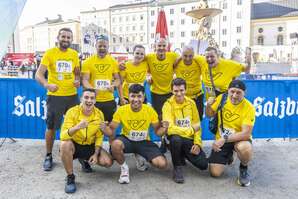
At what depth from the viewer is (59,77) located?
14.7 feet

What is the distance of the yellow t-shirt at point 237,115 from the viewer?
4051 millimetres

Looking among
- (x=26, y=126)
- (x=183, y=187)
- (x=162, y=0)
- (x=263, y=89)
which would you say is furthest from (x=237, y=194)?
(x=162, y=0)

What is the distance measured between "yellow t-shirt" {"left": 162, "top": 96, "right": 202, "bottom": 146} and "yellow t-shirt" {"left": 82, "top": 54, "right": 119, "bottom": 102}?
0.96 meters

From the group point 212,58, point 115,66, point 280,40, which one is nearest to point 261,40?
point 280,40

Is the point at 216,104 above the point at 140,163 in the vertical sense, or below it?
above

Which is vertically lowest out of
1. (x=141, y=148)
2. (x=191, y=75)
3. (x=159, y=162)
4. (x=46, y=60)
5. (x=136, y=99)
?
(x=159, y=162)

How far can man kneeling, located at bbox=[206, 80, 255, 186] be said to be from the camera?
4008 millimetres

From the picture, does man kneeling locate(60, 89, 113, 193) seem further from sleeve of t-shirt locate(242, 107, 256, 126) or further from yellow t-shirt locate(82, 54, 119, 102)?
sleeve of t-shirt locate(242, 107, 256, 126)

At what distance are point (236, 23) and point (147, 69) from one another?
79809 millimetres

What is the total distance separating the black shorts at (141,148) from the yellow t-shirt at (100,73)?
741 mm

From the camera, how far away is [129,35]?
326 feet

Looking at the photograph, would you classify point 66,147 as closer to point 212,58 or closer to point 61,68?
point 61,68

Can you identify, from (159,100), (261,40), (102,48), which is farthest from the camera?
(261,40)

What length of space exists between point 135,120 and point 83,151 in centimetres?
78
